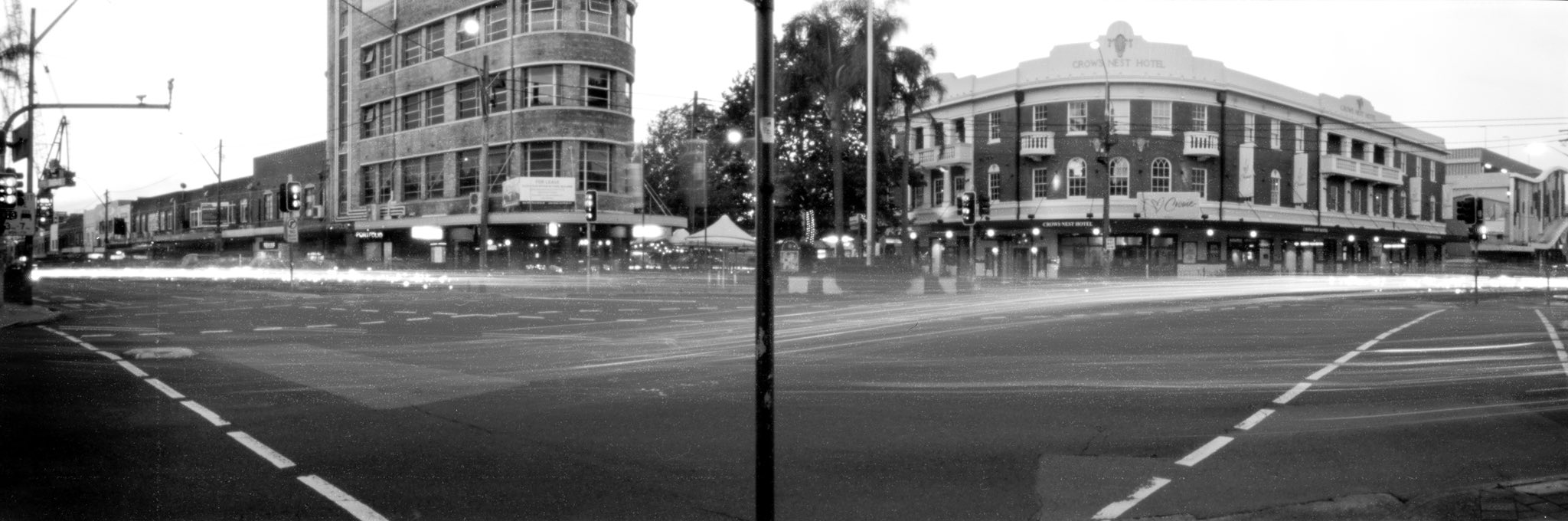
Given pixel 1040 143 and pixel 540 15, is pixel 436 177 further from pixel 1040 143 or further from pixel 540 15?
pixel 1040 143

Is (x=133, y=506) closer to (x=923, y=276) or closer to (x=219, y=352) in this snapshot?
(x=219, y=352)

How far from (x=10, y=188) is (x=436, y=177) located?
24599mm

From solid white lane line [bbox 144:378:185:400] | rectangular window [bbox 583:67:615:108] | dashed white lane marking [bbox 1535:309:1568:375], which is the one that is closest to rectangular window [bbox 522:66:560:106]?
rectangular window [bbox 583:67:615:108]

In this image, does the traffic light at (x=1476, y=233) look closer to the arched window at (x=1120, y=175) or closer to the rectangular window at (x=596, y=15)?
the arched window at (x=1120, y=175)

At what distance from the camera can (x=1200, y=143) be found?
4834 cm

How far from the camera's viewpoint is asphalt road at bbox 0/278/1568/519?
635 centimetres

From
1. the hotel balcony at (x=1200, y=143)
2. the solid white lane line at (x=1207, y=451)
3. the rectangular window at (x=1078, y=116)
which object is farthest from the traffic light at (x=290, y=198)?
the hotel balcony at (x=1200, y=143)

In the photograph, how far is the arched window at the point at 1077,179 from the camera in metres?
48.7

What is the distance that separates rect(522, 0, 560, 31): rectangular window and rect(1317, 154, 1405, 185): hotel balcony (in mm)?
38558

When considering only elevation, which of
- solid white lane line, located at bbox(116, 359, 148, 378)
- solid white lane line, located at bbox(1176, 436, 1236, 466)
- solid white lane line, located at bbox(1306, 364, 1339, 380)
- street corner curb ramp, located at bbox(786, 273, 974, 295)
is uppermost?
street corner curb ramp, located at bbox(786, 273, 974, 295)

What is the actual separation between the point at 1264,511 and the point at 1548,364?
10231mm

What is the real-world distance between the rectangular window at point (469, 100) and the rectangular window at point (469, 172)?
162 centimetres

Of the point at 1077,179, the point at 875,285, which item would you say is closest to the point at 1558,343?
the point at 875,285

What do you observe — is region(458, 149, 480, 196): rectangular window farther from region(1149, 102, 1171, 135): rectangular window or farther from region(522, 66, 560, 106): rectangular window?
region(1149, 102, 1171, 135): rectangular window
